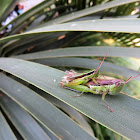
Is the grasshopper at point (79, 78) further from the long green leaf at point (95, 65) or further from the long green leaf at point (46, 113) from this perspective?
the long green leaf at point (95, 65)

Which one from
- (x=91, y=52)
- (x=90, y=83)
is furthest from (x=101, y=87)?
(x=91, y=52)

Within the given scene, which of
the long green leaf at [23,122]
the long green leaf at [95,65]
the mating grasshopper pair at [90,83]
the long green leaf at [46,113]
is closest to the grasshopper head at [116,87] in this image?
the mating grasshopper pair at [90,83]

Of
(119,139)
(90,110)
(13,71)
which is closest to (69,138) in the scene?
(90,110)

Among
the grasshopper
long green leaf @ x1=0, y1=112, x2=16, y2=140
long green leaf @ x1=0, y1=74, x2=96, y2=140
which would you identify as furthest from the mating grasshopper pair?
long green leaf @ x1=0, y1=112, x2=16, y2=140

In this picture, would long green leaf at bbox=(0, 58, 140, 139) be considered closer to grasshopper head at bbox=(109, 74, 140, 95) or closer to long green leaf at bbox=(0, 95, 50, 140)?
grasshopper head at bbox=(109, 74, 140, 95)

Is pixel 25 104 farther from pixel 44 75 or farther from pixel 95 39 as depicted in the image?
pixel 95 39

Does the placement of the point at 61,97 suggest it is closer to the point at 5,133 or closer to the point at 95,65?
the point at 5,133
